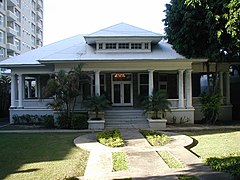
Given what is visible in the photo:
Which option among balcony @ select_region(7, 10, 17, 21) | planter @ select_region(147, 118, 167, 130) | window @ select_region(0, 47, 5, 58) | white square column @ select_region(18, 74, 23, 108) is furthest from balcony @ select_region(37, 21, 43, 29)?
planter @ select_region(147, 118, 167, 130)

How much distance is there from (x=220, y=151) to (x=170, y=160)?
2419mm

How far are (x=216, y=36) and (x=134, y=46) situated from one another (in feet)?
20.2

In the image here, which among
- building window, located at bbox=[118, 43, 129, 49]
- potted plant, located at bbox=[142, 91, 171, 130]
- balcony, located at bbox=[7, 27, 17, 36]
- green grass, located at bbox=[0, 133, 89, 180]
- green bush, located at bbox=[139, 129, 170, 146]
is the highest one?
balcony, located at bbox=[7, 27, 17, 36]

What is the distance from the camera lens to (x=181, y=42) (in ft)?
64.8

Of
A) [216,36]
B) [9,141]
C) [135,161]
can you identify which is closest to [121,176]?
[135,161]

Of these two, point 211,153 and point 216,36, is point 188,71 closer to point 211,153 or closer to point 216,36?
point 216,36

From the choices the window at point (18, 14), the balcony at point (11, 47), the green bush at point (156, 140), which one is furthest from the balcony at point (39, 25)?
the green bush at point (156, 140)

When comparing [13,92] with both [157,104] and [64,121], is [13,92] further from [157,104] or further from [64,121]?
[157,104]

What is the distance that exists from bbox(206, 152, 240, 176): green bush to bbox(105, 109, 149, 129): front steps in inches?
377

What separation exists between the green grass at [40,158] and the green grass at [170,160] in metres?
2.59

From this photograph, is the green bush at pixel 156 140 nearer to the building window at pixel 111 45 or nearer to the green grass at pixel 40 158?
the green grass at pixel 40 158

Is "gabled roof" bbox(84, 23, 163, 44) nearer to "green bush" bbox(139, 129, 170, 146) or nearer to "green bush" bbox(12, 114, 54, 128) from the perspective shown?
"green bush" bbox(12, 114, 54, 128)

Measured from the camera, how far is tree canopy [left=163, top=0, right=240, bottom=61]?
648 inches

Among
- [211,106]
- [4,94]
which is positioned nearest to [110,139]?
[211,106]
